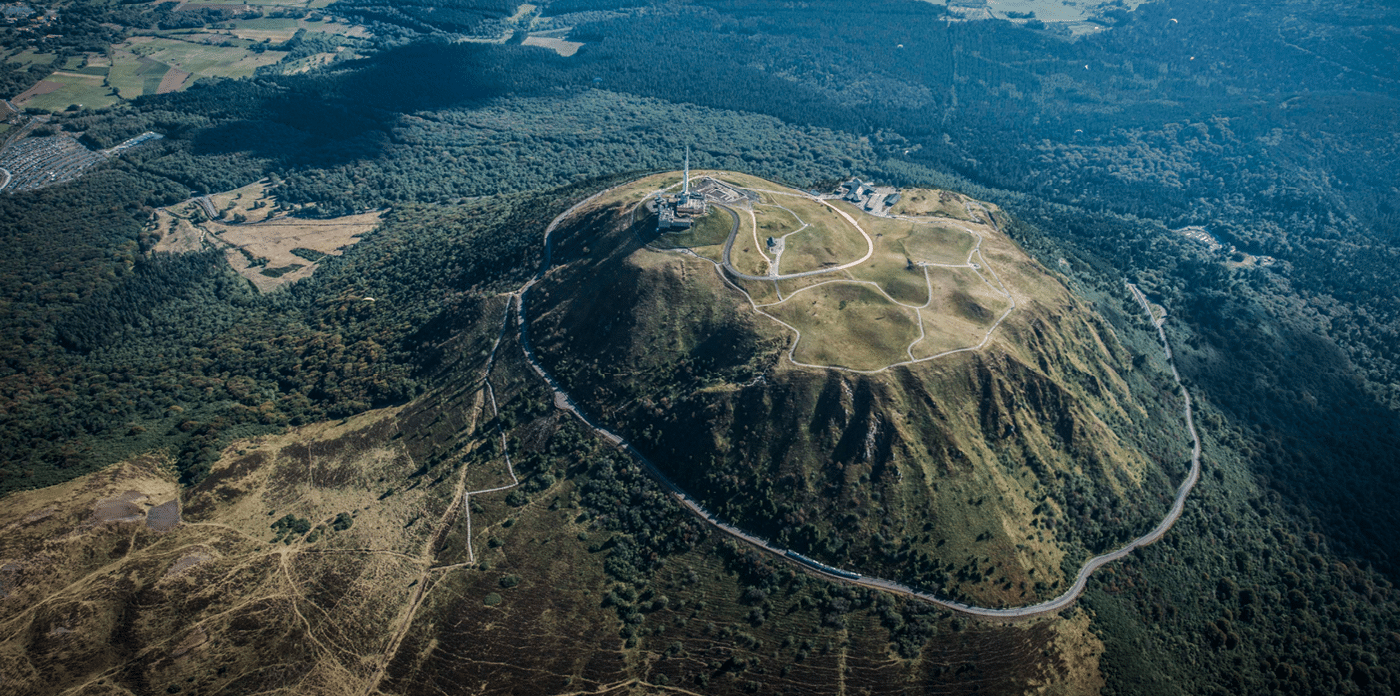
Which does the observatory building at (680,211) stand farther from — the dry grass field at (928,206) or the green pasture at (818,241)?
the dry grass field at (928,206)

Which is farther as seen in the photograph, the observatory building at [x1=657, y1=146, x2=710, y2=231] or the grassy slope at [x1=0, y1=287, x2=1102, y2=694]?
the observatory building at [x1=657, y1=146, x2=710, y2=231]

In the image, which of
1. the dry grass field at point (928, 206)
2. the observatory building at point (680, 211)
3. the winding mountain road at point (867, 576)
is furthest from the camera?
the dry grass field at point (928, 206)

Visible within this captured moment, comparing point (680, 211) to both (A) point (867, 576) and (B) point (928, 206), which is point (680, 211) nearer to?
(B) point (928, 206)

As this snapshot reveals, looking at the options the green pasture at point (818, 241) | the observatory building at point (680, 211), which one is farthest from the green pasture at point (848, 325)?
the observatory building at point (680, 211)

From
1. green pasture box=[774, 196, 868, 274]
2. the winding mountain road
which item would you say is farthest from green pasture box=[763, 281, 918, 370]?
the winding mountain road

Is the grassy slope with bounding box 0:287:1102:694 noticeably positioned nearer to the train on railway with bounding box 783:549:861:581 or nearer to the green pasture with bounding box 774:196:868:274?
the train on railway with bounding box 783:549:861:581
